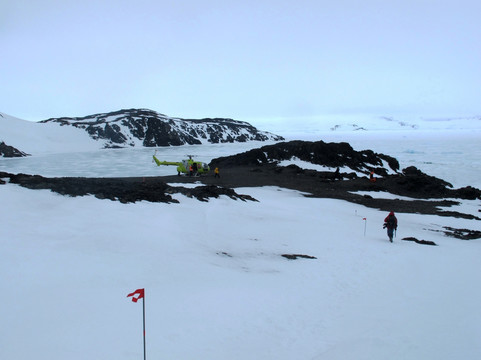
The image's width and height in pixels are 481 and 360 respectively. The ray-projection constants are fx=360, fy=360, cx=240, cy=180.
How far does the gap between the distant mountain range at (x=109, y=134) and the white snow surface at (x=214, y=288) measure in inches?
2689

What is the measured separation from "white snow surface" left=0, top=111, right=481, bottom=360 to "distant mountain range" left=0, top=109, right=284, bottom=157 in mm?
→ 68313

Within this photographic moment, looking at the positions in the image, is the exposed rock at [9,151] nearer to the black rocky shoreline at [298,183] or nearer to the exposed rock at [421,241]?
the black rocky shoreline at [298,183]

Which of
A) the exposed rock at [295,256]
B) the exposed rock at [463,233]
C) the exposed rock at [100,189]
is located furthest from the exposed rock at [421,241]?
the exposed rock at [100,189]

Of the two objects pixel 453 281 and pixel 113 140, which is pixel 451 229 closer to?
pixel 453 281

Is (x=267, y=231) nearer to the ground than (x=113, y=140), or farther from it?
nearer to the ground

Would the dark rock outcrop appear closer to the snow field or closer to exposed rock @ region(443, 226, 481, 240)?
exposed rock @ region(443, 226, 481, 240)

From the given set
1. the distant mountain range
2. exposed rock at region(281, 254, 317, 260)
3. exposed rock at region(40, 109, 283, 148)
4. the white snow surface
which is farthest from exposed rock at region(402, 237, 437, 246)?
exposed rock at region(40, 109, 283, 148)

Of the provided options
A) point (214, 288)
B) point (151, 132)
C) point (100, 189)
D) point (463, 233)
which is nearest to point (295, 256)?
point (214, 288)

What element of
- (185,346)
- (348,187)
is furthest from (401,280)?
(348,187)

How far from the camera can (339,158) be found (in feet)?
156

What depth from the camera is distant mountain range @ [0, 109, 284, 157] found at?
276 feet

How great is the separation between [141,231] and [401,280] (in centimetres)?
848

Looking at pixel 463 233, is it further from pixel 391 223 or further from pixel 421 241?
pixel 391 223

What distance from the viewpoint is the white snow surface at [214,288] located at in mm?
6348
